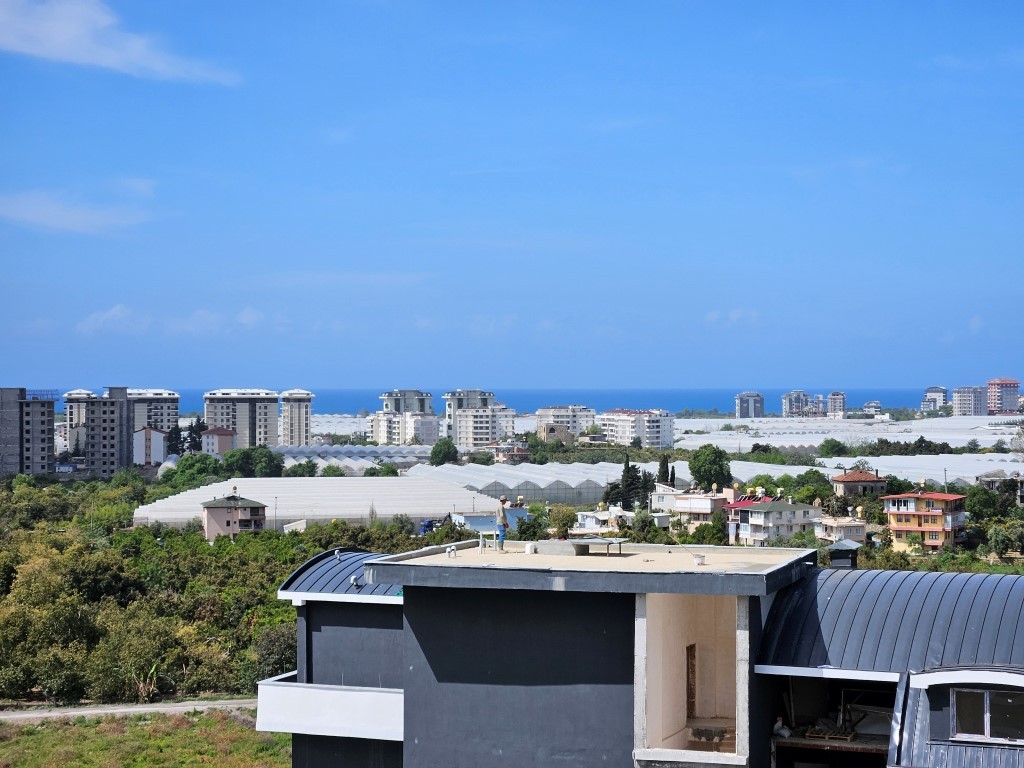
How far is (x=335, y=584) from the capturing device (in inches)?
371

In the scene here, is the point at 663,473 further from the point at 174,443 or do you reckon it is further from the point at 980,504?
the point at 174,443

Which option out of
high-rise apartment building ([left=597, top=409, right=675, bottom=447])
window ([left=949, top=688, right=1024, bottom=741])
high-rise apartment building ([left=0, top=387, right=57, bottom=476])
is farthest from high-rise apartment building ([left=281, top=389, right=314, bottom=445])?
window ([left=949, top=688, right=1024, bottom=741])

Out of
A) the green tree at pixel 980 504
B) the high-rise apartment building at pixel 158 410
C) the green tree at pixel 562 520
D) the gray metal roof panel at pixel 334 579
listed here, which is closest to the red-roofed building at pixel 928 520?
the green tree at pixel 980 504

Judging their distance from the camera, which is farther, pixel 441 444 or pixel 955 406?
pixel 955 406

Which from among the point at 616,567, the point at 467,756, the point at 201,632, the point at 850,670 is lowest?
the point at 201,632

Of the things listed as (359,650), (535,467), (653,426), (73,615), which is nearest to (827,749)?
(359,650)

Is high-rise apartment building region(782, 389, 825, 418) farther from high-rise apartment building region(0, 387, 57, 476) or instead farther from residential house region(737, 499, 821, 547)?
residential house region(737, 499, 821, 547)

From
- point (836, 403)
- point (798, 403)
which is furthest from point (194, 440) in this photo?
point (798, 403)

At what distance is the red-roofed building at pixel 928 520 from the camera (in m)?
32.7

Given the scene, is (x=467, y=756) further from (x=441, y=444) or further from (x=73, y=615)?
(x=441, y=444)

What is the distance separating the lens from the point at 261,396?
106 metres

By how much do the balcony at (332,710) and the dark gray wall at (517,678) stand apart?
0.35 meters

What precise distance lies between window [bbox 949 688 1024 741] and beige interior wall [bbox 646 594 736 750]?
1.72 meters

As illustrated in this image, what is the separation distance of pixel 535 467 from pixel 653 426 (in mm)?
35496
